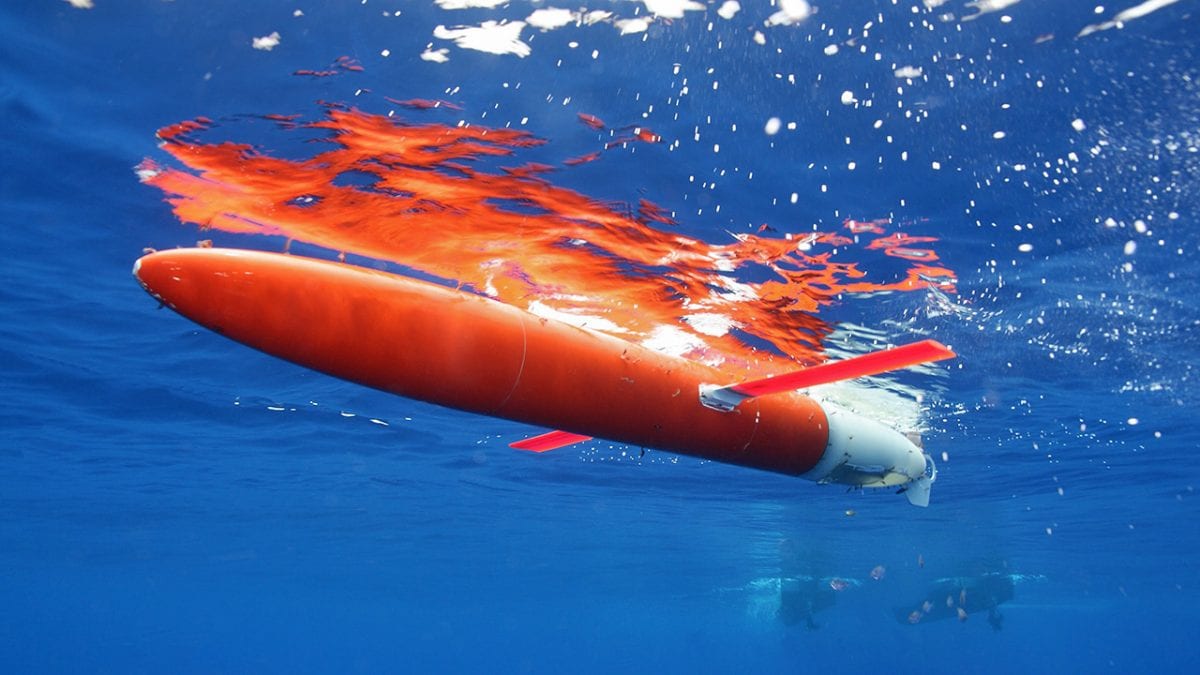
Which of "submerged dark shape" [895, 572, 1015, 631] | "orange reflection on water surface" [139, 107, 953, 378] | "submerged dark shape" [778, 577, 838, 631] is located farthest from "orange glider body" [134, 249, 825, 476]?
"submerged dark shape" [778, 577, 838, 631]

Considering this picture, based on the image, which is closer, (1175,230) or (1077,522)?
(1175,230)

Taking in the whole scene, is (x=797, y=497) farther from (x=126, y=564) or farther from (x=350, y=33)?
(x=126, y=564)

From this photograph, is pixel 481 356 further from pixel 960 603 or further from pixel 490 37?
pixel 960 603

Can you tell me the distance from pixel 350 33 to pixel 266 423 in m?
15.2

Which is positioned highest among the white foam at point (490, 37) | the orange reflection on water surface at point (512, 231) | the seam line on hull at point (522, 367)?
the white foam at point (490, 37)

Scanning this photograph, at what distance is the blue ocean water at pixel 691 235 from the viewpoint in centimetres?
663

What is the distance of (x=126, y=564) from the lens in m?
48.1

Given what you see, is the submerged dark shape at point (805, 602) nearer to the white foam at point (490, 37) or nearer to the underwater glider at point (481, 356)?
the underwater glider at point (481, 356)

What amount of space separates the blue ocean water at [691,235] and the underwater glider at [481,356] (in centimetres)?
318

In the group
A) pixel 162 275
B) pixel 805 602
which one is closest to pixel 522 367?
pixel 162 275

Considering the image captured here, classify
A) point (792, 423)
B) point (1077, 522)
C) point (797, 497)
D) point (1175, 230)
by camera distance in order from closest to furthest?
point (792, 423)
point (1175, 230)
point (797, 497)
point (1077, 522)

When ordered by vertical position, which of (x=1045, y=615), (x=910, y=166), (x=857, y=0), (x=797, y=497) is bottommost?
(x=1045, y=615)

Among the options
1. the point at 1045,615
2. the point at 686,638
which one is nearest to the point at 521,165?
the point at 1045,615

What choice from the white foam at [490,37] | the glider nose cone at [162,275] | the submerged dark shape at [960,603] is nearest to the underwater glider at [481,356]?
the glider nose cone at [162,275]
